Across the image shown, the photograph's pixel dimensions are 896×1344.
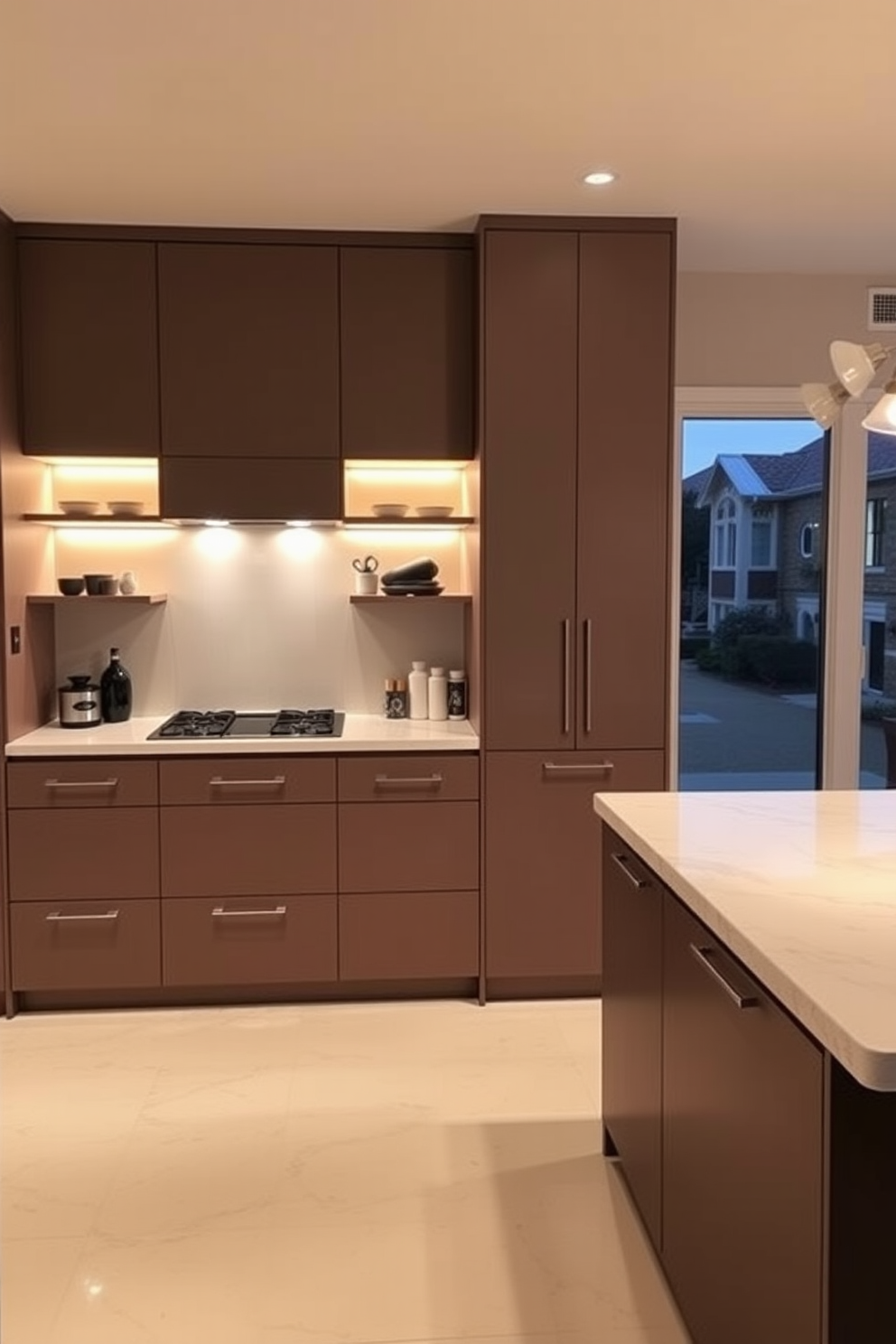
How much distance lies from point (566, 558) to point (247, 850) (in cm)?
147

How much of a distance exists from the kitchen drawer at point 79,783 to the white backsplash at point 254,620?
600 mm

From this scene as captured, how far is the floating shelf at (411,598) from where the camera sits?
4.02 m

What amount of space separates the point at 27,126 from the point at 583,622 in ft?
7.25

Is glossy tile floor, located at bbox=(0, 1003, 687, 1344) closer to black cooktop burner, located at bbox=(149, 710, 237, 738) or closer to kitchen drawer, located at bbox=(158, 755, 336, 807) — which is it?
kitchen drawer, located at bbox=(158, 755, 336, 807)

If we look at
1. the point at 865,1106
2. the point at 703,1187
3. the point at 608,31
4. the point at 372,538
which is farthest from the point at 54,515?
the point at 865,1106

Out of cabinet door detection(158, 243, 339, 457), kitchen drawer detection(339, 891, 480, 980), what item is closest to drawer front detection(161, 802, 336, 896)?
kitchen drawer detection(339, 891, 480, 980)

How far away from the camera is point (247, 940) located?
3.76 metres

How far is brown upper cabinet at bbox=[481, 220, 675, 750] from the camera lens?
12.1 feet

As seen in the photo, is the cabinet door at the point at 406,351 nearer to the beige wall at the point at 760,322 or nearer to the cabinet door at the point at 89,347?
the cabinet door at the point at 89,347

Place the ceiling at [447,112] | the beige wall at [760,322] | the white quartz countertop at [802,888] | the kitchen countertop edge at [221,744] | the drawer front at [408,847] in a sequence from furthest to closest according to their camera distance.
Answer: the beige wall at [760,322] < the drawer front at [408,847] < the kitchen countertop edge at [221,744] < the ceiling at [447,112] < the white quartz countertop at [802,888]

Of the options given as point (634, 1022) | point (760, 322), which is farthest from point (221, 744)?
point (760, 322)

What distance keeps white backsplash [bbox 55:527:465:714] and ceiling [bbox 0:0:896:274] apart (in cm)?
116

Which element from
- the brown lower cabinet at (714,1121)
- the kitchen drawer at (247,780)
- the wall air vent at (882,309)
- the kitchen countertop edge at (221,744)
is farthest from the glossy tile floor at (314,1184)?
the wall air vent at (882,309)

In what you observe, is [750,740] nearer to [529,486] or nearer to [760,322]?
[529,486]
